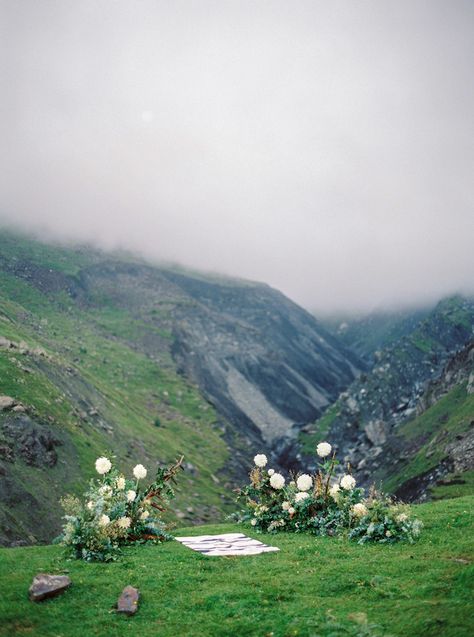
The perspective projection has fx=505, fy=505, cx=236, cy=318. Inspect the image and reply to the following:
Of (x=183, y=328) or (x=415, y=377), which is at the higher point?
(x=183, y=328)

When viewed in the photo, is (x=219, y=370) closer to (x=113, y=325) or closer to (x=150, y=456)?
(x=113, y=325)

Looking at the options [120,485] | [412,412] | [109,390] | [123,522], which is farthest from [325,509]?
[412,412]

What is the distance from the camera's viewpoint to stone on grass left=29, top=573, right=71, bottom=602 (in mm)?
14031

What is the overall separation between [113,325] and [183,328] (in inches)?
1102

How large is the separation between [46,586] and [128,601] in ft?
8.04

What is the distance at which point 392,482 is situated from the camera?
83.5 m

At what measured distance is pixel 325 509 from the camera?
24.0 m

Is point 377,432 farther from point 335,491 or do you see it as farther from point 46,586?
point 46,586

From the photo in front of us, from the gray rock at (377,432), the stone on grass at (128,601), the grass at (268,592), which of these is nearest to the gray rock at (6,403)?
the grass at (268,592)

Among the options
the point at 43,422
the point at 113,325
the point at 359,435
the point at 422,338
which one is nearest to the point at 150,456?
the point at 43,422

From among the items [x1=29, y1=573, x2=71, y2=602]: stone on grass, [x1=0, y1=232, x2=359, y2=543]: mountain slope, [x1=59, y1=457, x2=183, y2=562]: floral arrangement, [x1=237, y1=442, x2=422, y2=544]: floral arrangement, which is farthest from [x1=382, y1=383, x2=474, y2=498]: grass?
[x1=29, y1=573, x2=71, y2=602]: stone on grass

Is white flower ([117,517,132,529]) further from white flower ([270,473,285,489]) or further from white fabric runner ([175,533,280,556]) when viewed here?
white flower ([270,473,285,489])

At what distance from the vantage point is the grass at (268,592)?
1164cm

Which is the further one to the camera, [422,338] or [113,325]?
[422,338]
